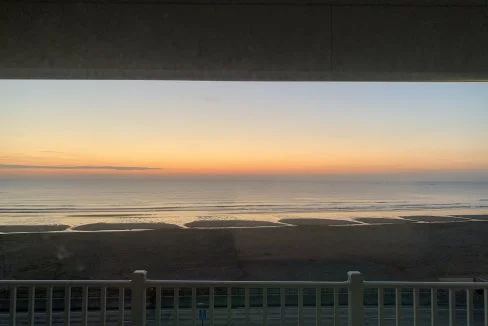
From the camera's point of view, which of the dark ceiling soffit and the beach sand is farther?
the beach sand

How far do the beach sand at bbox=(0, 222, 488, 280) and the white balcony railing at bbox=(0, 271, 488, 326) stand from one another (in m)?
0.29

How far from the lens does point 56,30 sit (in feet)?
6.79

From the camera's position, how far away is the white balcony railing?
1.81m

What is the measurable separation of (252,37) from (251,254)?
8.78 ft

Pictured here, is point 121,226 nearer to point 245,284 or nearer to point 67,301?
point 67,301

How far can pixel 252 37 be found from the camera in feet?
6.95

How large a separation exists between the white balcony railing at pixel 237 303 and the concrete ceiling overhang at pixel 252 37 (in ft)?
3.66

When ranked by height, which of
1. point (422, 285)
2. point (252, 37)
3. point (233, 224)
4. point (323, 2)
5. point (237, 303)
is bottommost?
point (237, 303)

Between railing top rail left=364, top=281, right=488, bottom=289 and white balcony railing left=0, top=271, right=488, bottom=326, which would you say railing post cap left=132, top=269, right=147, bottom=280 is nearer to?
white balcony railing left=0, top=271, right=488, bottom=326

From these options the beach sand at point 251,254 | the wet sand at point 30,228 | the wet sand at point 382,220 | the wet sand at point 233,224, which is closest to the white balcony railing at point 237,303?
the beach sand at point 251,254

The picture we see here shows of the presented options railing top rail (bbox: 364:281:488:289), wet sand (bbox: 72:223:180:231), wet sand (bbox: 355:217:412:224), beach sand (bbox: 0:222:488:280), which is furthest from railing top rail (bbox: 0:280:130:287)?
wet sand (bbox: 355:217:412:224)

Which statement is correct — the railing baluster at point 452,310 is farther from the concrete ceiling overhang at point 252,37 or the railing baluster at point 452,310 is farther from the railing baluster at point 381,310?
the concrete ceiling overhang at point 252,37

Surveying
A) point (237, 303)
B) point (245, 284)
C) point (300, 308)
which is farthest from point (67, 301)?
point (237, 303)

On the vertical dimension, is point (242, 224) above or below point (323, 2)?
below
